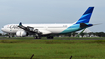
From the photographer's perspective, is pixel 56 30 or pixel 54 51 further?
pixel 56 30

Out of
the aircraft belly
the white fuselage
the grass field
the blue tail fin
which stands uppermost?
the blue tail fin

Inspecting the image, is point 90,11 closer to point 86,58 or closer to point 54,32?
point 54,32

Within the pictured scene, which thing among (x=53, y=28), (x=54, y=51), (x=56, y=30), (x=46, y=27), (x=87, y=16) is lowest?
(x=54, y=51)

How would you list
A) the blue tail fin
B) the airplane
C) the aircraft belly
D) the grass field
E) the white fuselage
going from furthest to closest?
the aircraft belly → the white fuselage → the blue tail fin → the airplane → the grass field

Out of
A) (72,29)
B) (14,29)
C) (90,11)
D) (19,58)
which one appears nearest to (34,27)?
(14,29)

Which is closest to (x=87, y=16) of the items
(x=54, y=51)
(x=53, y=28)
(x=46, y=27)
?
(x=53, y=28)

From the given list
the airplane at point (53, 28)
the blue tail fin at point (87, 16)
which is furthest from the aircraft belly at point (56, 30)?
the blue tail fin at point (87, 16)

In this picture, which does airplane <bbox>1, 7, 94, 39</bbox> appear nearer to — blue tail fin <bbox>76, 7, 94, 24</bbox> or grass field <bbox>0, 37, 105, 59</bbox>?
blue tail fin <bbox>76, 7, 94, 24</bbox>

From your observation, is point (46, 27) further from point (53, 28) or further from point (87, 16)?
point (87, 16)

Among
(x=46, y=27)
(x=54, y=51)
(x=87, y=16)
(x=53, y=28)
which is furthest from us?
(x=46, y=27)

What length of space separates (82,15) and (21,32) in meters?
18.7

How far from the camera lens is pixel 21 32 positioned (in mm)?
62875

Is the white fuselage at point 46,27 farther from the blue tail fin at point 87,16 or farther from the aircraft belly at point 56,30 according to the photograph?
the blue tail fin at point 87,16

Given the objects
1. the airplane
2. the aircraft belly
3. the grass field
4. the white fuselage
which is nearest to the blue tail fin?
the airplane
